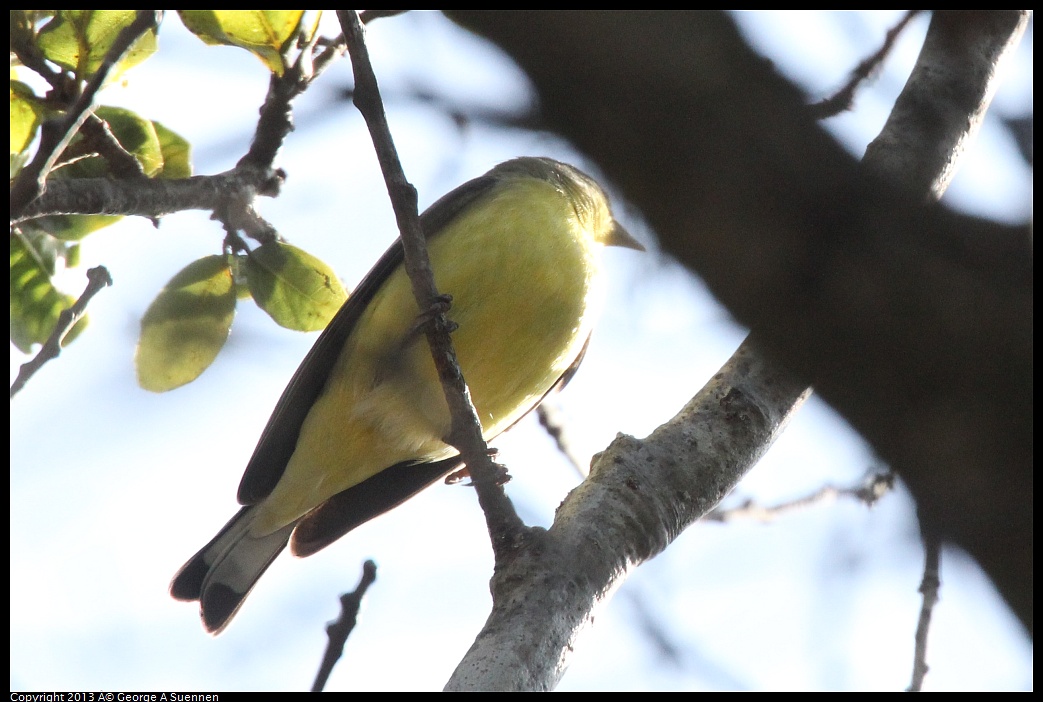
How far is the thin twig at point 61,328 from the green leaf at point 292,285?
662mm

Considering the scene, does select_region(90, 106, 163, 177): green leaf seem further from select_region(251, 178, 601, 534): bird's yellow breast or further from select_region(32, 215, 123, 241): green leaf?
select_region(251, 178, 601, 534): bird's yellow breast

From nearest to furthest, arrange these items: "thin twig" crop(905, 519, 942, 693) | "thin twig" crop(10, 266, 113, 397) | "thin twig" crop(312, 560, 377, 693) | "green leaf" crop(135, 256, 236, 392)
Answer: "thin twig" crop(312, 560, 377, 693), "thin twig" crop(10, 266, 113, 397), "thin twig" crop(905, 519, 942, 693), "green leaf" crop(135, 256, 236, 392)

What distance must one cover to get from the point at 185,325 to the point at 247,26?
38.6 inches

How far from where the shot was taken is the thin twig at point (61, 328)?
230cm

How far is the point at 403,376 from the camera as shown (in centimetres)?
369

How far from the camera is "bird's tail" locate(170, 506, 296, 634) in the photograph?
3.97 metres

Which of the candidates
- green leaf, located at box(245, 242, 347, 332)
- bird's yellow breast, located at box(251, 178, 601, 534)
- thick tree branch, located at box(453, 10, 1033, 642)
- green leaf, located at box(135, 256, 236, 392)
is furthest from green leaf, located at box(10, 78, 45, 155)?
thick tree branch, located at box(453, 10, 1033, 642)

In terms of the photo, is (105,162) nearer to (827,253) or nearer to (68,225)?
(68,225)

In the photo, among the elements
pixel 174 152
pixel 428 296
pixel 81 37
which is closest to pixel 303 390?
pixel 174 152

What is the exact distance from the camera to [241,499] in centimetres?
396

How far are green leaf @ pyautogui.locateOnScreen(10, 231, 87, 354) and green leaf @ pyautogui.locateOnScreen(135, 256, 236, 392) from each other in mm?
265

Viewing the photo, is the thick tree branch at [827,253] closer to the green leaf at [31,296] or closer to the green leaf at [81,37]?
the green leaf at [81,37]

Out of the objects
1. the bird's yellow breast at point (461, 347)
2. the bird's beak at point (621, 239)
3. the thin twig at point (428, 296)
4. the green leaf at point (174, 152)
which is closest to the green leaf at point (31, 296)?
the green leaf at point (174, 152)
